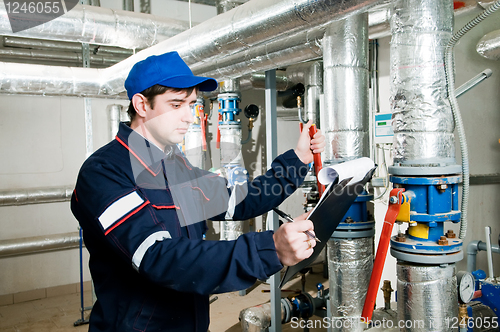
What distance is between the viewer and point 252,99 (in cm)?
488

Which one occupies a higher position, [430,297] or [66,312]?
[430,297]

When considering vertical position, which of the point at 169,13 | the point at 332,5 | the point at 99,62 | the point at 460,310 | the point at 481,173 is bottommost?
the point at 460,310

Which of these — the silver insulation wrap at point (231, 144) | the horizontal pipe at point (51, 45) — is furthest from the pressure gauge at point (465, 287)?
the horizontal pipe at point (51, 45)

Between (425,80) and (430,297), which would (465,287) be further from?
(425,80)

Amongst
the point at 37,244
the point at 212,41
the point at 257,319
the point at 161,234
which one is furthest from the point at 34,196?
the point at 161,234

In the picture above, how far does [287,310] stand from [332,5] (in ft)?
5.97

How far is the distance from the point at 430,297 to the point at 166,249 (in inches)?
35.4

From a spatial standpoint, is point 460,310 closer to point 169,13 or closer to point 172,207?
point 172,207

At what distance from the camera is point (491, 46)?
2.45 meters

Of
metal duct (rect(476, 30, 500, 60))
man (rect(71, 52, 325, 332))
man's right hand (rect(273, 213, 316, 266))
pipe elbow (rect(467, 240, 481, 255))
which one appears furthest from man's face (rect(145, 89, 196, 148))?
metal duct (rect(476, 30, 500, 60))

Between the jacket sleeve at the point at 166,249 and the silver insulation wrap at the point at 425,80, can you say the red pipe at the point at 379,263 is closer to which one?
the silver insulation wrap at the point at 425,80

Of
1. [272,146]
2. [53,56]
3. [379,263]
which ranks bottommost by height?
[379,263]

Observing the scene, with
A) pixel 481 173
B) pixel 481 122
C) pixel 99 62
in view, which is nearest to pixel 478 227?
pixel 481 173

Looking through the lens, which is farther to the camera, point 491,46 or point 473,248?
point 491,46
